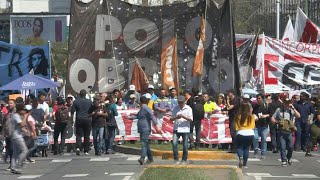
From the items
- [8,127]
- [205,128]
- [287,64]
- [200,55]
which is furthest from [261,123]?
[8,127]

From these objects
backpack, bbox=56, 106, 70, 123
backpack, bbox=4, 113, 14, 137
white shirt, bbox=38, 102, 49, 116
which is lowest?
backpack, bbox=4, 113, 14, 137

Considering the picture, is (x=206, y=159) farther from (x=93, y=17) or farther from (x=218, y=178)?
(x=93, y=17)

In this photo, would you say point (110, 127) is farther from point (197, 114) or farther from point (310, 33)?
point (310, 33)

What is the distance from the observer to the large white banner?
277ft

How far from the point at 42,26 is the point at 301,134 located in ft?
202

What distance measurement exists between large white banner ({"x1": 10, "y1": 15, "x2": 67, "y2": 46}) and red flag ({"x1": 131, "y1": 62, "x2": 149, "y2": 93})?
54159 mm

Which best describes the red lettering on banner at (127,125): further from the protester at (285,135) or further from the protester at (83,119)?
the protester at (285,135)

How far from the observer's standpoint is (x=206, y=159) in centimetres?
2325

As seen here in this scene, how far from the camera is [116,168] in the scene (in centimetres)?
2061

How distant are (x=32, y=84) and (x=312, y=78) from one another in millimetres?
8647

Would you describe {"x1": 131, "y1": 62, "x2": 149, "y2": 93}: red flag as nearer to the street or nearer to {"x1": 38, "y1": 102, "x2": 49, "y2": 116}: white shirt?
{"x1": 38, "y1": 102, "x2": 49, "y2": 116}: white shirt

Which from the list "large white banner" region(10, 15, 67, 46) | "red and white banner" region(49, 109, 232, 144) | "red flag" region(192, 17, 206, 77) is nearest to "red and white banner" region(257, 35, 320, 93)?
"red flag" region(192, 17, 206, 77)

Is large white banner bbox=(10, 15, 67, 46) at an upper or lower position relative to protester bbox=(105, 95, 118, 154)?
upper

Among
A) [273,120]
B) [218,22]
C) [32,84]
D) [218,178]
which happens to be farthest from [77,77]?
[218,178]
